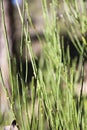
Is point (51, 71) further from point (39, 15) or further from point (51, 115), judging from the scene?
point (39, 15)

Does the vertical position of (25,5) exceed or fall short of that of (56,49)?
it exceeds it

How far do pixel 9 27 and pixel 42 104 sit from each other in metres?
2.41

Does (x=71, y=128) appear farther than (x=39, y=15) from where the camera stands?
No

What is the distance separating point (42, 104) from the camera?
1.00 m

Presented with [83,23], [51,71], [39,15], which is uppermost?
[83,23]

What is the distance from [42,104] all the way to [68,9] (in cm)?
26

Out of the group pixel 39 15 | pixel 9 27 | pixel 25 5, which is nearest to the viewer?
pixel 25 5

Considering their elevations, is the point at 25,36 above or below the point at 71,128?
above

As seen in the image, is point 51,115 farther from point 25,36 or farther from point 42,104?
point 25,36

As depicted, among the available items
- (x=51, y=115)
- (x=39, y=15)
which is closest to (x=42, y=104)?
(x=51, y=115)

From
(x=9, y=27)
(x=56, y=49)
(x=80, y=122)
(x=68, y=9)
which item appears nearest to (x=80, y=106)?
(x=80, y=122)

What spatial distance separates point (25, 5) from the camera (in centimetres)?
94

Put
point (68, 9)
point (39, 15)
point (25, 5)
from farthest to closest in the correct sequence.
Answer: point (39, 15) < point (68, 9) < point (25, 5)

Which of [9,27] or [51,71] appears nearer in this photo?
[51,71]
